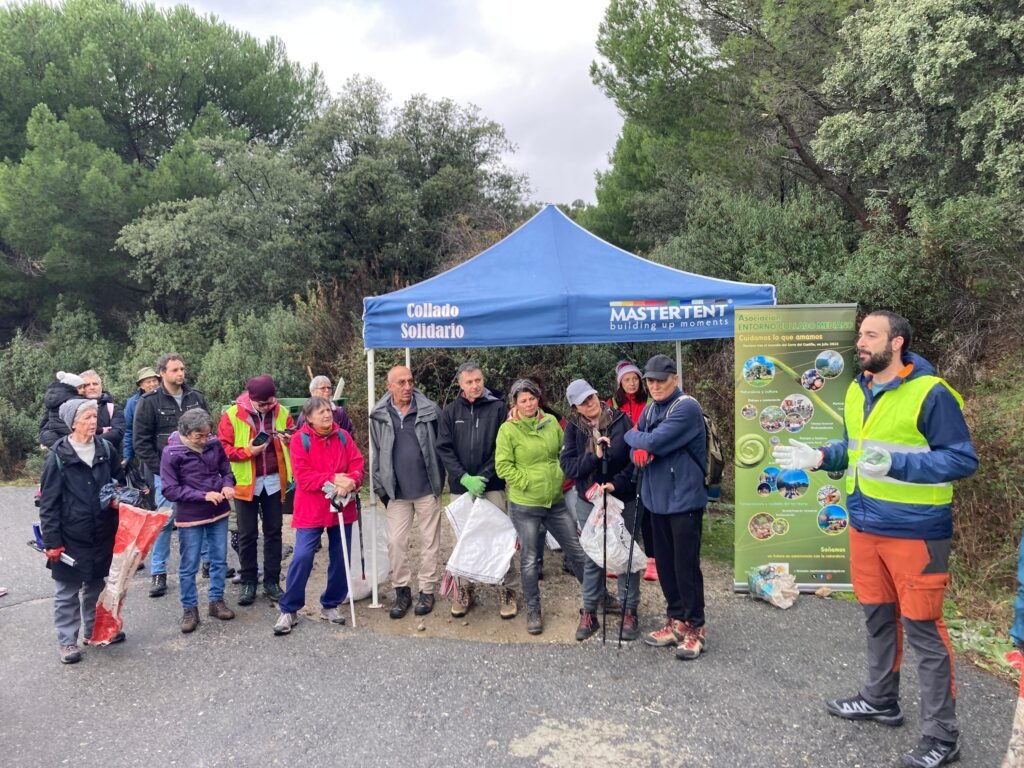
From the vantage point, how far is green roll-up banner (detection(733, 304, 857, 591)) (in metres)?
4.81

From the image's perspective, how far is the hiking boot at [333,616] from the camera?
4.69 m

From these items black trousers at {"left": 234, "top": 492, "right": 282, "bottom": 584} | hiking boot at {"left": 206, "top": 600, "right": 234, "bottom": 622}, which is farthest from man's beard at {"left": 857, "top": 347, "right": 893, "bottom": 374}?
hiking boot at {"left": 206, "top": 600, "right": 234, "bottom": 622}

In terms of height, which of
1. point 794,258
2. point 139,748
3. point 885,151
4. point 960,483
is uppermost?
point 885,151

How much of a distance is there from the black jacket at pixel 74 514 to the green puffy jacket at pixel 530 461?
254 centimetres

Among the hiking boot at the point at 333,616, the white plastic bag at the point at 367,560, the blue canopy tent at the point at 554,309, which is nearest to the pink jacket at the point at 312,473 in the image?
the white plastic bag at the point at 367,560

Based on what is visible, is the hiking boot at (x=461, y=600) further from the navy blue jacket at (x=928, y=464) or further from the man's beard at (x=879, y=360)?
the man's beard at (x=879, y=360)

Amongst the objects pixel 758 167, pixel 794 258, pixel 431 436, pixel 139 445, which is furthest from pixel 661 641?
pixel 758 167

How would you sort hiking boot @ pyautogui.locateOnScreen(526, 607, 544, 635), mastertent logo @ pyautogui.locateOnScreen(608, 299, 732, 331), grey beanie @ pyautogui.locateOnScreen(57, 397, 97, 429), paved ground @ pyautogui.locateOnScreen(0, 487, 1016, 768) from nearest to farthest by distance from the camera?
paved ground @ pyautogui.locateOnScreen(0, 487, 1016, 768)
grey beanie @ pyautogui.locateOnScreen(57, 397, 97, 429)
hiking boot @ pyautogui.locateOnScreen(526, 607, 544, 635)
mastertent logo @ pyautogui.locateOnScreen(608, 299, 732, 331)

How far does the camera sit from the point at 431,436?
4.79 metres

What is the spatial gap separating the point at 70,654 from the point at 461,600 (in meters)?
2.45

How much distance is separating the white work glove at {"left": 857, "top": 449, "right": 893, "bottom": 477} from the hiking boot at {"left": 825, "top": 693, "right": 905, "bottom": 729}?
118cm

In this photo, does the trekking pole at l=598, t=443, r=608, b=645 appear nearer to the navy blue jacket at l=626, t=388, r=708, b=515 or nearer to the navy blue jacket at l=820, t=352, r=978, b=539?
the navy blue jacket at l=626, t=388, r=708, b=515

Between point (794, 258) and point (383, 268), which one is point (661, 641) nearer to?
point (794, 258)

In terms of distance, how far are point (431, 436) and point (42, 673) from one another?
8.96 ft
